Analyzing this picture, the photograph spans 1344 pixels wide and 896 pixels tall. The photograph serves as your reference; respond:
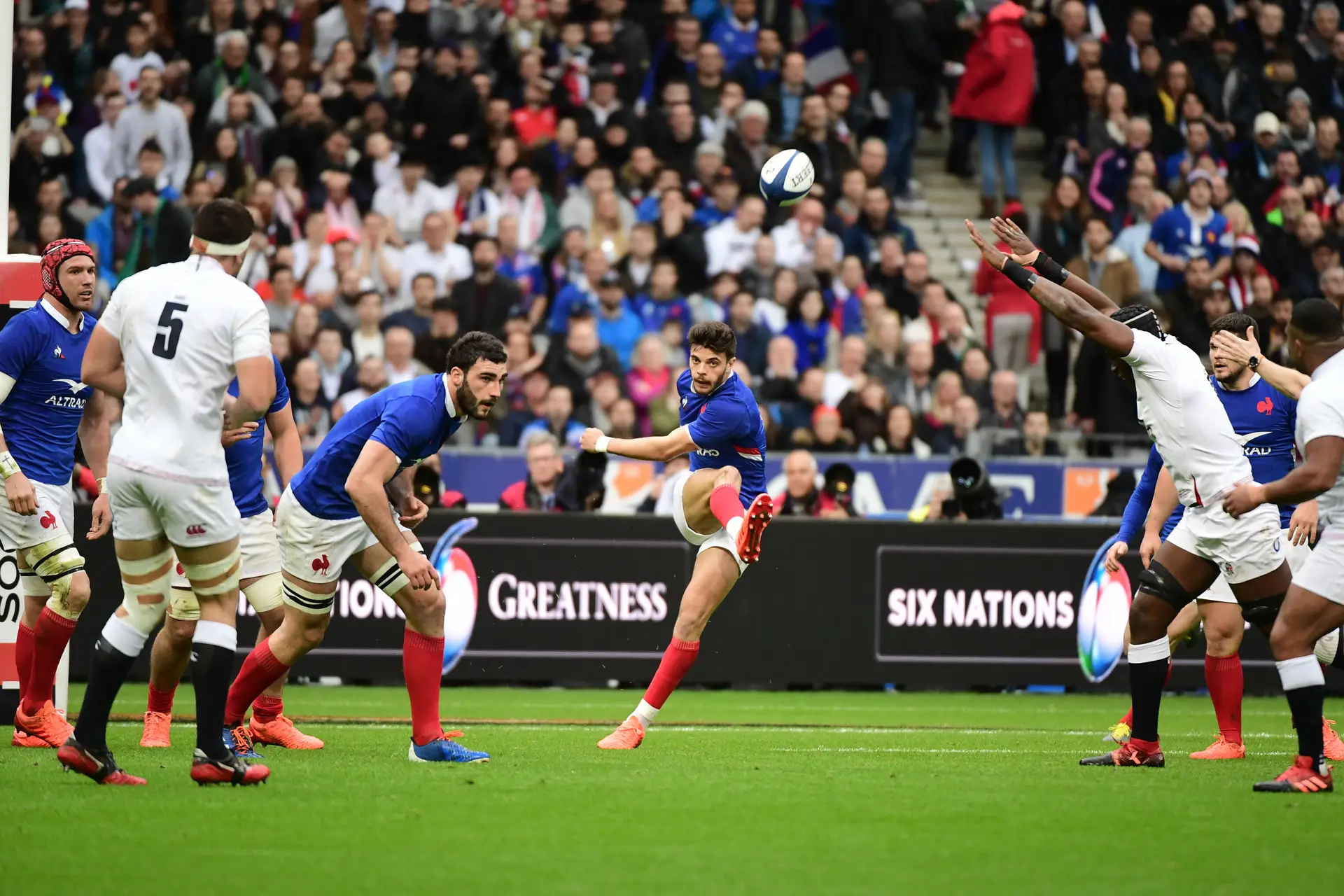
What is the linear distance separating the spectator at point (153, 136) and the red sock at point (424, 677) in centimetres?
1169

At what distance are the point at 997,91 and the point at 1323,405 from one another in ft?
48.5

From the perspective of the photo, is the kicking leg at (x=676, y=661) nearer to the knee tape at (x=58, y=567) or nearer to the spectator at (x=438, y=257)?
the knee tape at (x=58, y=567)

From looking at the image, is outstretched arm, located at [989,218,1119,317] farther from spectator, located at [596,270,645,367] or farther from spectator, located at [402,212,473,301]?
spectator, located at [402,212,473,301]

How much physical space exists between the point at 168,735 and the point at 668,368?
913 cm

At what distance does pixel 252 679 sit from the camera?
30.6ft

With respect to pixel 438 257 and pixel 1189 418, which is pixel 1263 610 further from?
pixel 438 257

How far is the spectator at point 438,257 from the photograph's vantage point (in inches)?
757

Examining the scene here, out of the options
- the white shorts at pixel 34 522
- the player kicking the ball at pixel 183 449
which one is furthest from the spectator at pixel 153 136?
the player kicking the ball at pixel 183 449

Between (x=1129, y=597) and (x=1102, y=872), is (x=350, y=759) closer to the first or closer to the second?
(x=1102, y=872)

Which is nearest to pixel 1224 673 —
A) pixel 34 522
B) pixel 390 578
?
pixel 390 578

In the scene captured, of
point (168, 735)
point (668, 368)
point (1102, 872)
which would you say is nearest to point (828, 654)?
point (668, 368)

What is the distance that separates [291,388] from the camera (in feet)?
56.6

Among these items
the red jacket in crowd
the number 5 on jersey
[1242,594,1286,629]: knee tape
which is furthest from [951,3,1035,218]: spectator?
the number 5 on jersey

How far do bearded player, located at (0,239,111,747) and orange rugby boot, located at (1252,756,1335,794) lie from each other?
614 centimetres
